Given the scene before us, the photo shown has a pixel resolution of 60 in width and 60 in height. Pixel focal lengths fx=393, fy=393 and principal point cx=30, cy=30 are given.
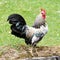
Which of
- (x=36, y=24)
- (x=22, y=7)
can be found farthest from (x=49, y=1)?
(x=36, y=24)

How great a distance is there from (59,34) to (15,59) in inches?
184

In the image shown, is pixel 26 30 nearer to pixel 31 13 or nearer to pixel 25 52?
pixel 25 52

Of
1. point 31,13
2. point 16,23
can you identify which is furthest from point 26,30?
point 31,13

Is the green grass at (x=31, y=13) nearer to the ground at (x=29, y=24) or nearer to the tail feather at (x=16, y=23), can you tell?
the ground at (x=29, y=24)

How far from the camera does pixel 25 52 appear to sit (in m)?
7.63

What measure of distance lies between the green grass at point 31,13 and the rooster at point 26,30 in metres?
2.27

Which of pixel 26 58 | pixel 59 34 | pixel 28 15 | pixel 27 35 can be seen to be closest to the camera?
pixel 26 58

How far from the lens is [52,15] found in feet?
48.0

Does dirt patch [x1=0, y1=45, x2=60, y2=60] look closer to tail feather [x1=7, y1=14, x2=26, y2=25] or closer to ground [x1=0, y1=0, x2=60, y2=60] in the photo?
ground [x1=0, y1=0, x2=60, y2=60]

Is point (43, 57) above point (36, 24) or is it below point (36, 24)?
below

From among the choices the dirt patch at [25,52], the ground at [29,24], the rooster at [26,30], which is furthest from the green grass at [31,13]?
A: the dirt patch at [25,52]

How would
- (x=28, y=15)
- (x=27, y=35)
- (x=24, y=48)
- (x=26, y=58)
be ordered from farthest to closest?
(x=28, y=15) → (x=27, y=35) → (x=24, y=48) → (x=26, y=58)

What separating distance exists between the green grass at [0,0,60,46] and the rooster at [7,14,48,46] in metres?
2.27

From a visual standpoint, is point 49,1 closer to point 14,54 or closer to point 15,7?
point 15,7
